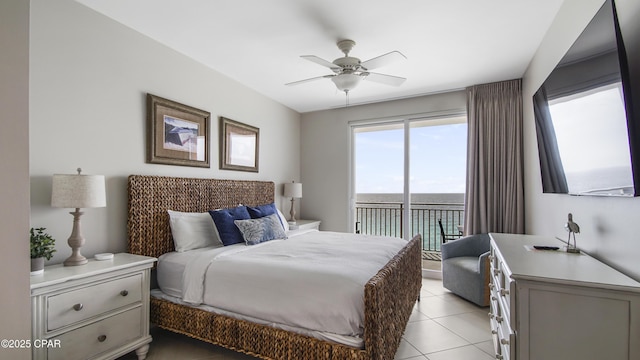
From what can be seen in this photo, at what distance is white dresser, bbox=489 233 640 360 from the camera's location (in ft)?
3.79

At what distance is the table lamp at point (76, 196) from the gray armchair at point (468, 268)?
358 cm

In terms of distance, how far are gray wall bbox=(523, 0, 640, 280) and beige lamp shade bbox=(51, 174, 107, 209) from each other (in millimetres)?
3057

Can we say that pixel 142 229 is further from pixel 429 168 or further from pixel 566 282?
pixel 429 168

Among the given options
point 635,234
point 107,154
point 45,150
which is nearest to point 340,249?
point 635,234

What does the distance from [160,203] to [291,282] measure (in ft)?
5.20

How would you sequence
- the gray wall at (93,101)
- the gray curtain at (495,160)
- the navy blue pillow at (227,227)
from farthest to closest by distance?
the gray curtain at (495,160)
the navy blue pillow at (227,227)
the gray wall at (93,101)

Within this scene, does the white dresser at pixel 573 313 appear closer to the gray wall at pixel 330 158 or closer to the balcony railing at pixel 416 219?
the balcony railing at pixel 416 219

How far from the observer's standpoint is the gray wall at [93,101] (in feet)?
6.44

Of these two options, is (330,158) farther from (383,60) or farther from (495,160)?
(383,60)

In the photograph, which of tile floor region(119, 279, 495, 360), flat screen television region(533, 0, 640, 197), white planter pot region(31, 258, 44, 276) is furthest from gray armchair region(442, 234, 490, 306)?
white planter pot region(31, 258, 44, 276)

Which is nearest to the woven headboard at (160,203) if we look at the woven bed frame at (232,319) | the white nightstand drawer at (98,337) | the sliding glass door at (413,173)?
the woven bed frame at (232,319)

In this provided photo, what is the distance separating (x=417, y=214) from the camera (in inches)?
197

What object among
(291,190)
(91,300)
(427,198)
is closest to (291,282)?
(91,300)

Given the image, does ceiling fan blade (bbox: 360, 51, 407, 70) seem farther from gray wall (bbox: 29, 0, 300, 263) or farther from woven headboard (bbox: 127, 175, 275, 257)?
woven headboard (bbox: 127, 175, 275, 257)
